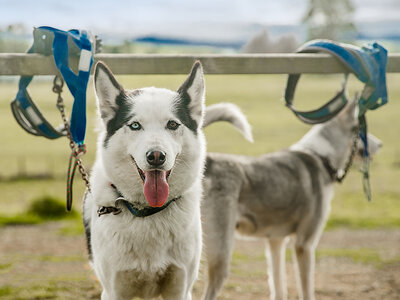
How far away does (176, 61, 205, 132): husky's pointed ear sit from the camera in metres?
2.74

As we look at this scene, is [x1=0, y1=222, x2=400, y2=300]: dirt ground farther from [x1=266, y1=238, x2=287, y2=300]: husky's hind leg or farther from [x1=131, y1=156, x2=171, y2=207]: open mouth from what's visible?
[x1=131, y1=156, x2=171, y2=207]: open mouth

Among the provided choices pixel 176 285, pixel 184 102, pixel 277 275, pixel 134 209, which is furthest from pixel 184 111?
pixel 277 275

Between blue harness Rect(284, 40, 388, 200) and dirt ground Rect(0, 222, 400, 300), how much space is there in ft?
7.07

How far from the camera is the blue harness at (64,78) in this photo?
3.01m

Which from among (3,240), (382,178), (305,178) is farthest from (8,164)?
(305,178)

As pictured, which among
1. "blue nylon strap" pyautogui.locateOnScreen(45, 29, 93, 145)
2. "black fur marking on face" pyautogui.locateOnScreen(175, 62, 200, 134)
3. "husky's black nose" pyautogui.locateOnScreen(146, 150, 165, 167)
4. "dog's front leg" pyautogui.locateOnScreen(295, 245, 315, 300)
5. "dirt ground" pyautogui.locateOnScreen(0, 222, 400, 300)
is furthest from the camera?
"dirt ground" pyautogui.locateOnScreen(0, 222, 400, 300)

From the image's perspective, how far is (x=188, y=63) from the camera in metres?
3.76

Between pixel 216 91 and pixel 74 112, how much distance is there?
33.5m

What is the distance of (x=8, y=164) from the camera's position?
657 inches

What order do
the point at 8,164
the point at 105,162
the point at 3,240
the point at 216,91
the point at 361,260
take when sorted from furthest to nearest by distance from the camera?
the point at 216,91 < the point at 8,164 < the point at 3,240 < the point at 361,260 < the point at 105,162

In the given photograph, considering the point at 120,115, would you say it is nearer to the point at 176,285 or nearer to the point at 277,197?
the point at 176,285

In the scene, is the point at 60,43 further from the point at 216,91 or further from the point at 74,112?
the point at 216,91

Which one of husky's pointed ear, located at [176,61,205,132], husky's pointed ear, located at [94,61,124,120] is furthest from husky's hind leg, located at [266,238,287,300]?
husky's pointed ear, located at [94,61,124,120]

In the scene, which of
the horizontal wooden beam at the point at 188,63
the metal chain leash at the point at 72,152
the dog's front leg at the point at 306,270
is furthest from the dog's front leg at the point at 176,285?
the dog's front leg at the point at 306,270
